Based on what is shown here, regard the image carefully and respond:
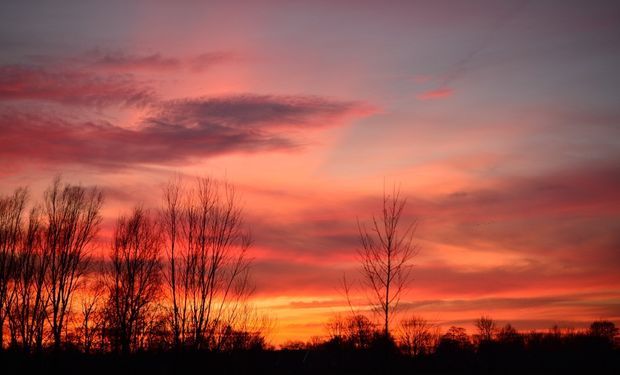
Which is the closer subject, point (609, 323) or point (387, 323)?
point (387, 323)

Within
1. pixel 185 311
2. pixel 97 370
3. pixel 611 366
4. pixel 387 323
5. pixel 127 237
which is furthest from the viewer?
pixel 611 366

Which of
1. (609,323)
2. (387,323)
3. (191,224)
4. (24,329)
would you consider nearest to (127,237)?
(24,329)

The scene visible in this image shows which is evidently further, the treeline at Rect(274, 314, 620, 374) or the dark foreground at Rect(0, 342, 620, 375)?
the treeline at Rect(274, 314, 620, 374)

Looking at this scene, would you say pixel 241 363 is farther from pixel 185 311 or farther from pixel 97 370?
pixel 185 311

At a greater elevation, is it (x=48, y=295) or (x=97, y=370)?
(x=48, y=295)

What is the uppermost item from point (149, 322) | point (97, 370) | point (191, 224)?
point (191, 224)

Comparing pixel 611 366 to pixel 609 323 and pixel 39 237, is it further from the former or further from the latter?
pixel 39 237

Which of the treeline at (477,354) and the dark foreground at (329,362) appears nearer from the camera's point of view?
the dark foreground at (329,362)

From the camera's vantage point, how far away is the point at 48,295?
117 feet

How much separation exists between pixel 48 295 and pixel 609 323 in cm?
9277

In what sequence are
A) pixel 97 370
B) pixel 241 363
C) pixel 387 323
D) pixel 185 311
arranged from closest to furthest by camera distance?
pixel 387 323 → pixel 185 311 → pixel 241 363 → pixel 97 370

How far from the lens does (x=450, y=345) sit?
280 feet

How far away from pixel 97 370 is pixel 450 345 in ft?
205

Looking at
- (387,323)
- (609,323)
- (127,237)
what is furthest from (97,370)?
(609,323)
